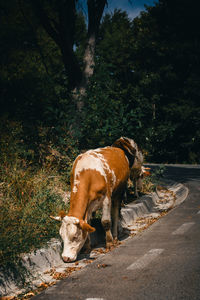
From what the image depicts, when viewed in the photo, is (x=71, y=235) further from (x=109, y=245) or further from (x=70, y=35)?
(x=70, y=35)

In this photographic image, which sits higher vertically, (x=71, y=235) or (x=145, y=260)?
(x=71, y=235)

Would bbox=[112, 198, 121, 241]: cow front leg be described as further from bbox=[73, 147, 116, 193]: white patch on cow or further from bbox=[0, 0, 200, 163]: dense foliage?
bbox=[0, 0, 200, 163]: dense foliage

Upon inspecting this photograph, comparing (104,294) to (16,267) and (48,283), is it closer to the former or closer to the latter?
(48,283)

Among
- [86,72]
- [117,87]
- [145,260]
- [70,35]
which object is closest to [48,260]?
[145,260]

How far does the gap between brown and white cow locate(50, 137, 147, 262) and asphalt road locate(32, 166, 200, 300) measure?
0.39 meters

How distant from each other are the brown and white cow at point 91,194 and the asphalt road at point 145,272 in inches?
15.3

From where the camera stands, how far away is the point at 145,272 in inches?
185

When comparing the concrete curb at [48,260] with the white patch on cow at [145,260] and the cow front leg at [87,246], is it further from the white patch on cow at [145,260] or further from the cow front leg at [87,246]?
the white patch on cow at [145,260]

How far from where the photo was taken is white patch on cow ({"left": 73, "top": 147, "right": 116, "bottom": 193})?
19.6 feet

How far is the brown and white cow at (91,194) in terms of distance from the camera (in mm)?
5164

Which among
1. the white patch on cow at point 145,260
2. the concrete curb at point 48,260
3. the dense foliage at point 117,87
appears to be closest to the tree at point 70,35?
the dense foliage at point 117,87

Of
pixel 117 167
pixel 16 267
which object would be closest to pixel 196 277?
pixel 16 267

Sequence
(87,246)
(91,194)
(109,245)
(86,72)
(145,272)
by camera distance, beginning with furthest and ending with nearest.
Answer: (86,72) < (109,245) < (87,246) < (91,194) < (145,272)

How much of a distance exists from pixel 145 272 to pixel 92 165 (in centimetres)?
197
